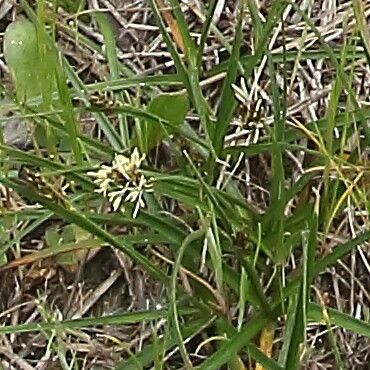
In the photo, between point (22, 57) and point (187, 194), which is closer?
point (187, 194)

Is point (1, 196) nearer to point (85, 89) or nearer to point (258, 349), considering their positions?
point (85, 89)

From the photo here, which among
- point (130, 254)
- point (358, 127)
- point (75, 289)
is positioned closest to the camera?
point (130, 254)

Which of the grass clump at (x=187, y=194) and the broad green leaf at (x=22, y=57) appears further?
the broad green leaf at (x=22, y=57)

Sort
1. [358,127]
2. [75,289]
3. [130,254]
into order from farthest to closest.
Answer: [75,289] < [358,127] < [130,254]

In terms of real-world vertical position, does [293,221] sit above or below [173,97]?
below

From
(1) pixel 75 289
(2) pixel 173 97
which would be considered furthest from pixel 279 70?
(1) pixel 75 289

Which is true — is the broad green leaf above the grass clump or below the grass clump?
above

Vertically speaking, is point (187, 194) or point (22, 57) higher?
point (22, 57)

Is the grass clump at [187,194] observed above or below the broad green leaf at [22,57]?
below

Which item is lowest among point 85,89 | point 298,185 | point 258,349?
point 258,349

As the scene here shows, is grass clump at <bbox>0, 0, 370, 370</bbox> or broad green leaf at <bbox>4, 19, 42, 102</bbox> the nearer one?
grass clump at <bbox>0, 0, 370, 370</bbox>

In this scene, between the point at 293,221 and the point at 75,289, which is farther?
the point at 75,289
